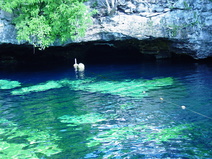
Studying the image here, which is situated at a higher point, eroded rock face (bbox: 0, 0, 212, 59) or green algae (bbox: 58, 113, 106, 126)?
eroded rock face (bbox: 0, 0, 212, 59)

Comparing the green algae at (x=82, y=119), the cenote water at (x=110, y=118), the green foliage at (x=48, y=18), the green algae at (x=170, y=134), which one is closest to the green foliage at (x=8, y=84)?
the cenote water at (x=110, y=118)

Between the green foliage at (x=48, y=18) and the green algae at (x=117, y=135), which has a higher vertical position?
the green foliage at (x=48, y=18)

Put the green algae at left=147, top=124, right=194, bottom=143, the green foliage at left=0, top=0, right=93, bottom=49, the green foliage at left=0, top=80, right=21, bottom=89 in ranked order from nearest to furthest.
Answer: the green algae at left=147, top=124, right=194, bottom=143 < the green foliage at left=0, top=80, right=21, bottom=89 < the green foliage at left=0, top=0, right=93, bottom=49

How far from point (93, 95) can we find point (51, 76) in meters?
6.86

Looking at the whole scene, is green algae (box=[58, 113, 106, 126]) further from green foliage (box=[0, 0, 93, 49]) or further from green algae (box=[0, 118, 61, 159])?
green foliage (box=[0, 0, 93, 49])

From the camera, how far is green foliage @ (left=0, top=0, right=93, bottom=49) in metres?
17.3

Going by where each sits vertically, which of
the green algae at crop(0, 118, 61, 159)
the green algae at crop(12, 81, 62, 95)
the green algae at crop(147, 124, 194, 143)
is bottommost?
the green algae at crop(0, 118, 61, 159)

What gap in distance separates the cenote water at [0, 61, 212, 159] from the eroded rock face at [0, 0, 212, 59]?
4.35 metres

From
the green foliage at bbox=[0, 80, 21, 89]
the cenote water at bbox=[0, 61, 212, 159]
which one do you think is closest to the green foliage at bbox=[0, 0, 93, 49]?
the green foliage at bbox=[0, 80, 21, 89]

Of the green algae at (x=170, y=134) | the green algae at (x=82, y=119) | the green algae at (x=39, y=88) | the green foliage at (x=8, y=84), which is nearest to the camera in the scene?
the green algae at (x=170, y=134)

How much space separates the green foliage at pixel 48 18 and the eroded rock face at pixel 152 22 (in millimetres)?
1326

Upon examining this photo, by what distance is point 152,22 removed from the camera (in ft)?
62.0

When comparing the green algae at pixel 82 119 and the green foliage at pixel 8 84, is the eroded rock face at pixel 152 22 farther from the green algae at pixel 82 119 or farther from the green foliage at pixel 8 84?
the green algae at pixel 82 119

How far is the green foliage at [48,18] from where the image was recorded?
56.9 feet
